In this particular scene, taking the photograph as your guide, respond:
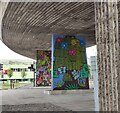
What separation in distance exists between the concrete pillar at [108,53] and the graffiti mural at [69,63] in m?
21.2

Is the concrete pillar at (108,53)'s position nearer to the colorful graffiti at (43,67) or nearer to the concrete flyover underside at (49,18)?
the concrete flyover underside at (49,18)

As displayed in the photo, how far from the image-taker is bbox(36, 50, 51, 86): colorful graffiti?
47.4 metres

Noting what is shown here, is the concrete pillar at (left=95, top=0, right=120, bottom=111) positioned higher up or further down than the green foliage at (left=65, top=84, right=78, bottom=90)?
higher up

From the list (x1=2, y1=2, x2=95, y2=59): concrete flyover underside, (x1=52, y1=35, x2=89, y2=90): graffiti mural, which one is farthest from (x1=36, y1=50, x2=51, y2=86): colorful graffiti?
(x1=52, y1=35, x2=89, y2=90): graffiti mural

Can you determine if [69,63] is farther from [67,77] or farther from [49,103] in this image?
[49,103]

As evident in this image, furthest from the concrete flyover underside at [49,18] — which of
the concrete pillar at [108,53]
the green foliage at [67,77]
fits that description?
the concrete pillar at [108,53]

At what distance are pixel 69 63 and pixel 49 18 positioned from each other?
7.87 m

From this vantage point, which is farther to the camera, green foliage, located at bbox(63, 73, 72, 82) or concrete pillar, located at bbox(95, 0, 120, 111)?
green foliage, located at bbox(63, 73, 72, 82)

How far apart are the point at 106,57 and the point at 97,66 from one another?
53 cm

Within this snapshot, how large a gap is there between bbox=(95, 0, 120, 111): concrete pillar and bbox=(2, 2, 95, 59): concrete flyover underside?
10.6 m

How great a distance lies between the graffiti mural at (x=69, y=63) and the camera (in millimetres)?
28828

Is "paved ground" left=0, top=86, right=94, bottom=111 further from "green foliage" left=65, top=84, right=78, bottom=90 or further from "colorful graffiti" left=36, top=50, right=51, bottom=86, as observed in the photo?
"colorful graffiti" left=36, top=50, right=51, bottom=86

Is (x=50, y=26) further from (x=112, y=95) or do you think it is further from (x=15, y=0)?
(x=112, y=95)

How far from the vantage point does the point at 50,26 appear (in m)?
26.0
